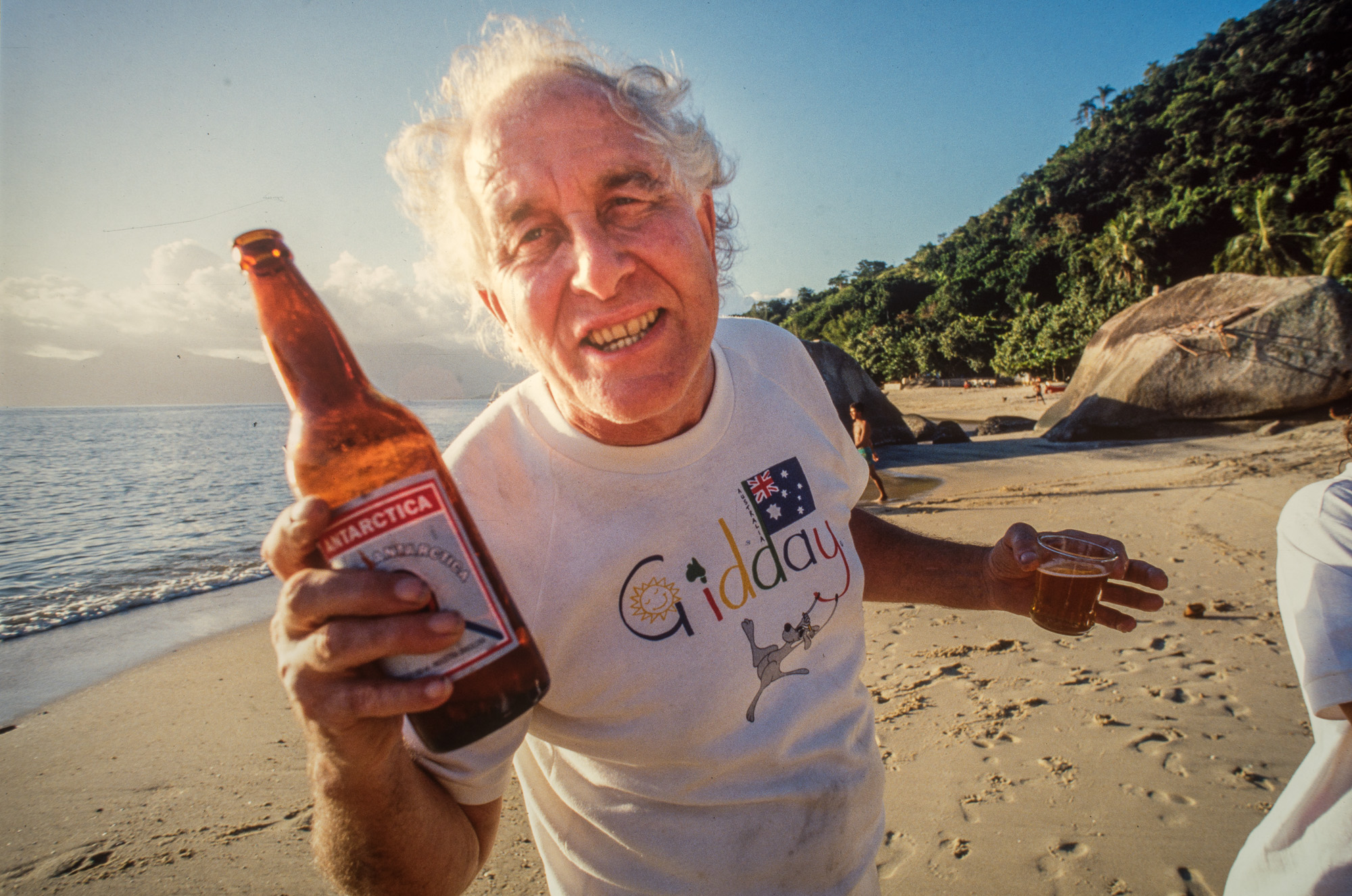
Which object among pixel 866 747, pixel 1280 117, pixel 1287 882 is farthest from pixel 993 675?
pixel 1280 117

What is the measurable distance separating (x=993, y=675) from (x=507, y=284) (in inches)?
173

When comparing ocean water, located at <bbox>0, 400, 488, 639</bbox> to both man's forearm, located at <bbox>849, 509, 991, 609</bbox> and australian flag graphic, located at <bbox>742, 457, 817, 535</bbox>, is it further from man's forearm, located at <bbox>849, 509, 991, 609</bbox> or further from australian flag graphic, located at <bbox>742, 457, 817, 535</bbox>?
man's forearm, located at <bbox>849, 509, 991, 609</bbox>

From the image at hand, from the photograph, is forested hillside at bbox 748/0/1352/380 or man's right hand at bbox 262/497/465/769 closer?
man's right hand at bbox 262/497/465/769

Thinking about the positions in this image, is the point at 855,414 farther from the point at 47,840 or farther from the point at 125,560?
the point at 125,560

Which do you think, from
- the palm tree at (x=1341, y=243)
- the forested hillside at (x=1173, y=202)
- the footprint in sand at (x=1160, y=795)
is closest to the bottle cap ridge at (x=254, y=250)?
the footprint in sand at (x=1160, y=795)

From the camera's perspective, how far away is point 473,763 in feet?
3.72

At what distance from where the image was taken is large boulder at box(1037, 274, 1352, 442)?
12.3 m

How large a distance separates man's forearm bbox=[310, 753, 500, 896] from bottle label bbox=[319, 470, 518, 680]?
0.18 meters

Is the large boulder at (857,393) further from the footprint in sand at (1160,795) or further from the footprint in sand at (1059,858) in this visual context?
the footprint in sand at (1059,858)

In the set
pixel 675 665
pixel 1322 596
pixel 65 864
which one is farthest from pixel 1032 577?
pixel 65 864

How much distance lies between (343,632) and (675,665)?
2.20 feet

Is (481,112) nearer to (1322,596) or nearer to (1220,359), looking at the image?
(1322,596)

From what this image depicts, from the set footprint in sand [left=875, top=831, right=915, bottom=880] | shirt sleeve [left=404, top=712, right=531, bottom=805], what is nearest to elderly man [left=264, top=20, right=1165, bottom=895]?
shirt sleeve [left=404, top=712, right=531, bottom=805]

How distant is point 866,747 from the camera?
158 centimetres
